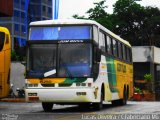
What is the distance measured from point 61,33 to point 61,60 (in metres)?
1.18

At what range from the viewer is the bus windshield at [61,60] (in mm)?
20078

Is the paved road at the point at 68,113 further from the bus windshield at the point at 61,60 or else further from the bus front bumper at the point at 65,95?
the bus windshield at the point at 61,60

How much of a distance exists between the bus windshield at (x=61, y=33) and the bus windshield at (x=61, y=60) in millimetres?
348

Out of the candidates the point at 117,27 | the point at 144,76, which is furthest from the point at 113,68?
the point at 117,27

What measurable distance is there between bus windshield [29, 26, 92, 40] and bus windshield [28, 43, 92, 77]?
348 millimetres

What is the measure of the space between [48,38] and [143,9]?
198ft

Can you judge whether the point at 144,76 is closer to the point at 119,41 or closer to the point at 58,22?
the point at 119,41

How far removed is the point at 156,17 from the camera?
80.0 m

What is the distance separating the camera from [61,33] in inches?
816

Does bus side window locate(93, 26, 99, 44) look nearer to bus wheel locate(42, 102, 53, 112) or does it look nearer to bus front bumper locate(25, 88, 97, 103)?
bus front bumper locate(25, 88, 97, 103)

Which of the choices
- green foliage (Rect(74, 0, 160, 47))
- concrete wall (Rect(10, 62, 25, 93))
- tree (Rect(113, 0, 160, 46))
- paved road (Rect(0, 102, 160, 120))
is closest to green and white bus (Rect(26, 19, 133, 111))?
paved road (Rect(0, 102, 160, 120))

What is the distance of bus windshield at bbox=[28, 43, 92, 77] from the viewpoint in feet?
65.9

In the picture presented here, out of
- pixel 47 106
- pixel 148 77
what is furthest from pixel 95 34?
pixel 148 77

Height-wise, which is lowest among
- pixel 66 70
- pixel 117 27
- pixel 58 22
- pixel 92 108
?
pixel 92 108
